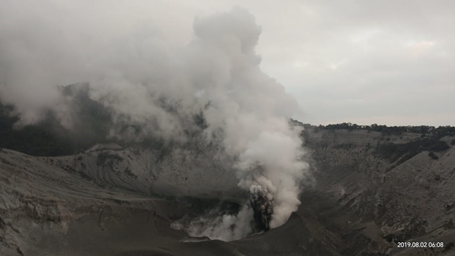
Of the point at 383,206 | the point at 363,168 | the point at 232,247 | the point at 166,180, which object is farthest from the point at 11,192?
the point at 363,168

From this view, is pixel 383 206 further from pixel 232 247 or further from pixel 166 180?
pixel 166 180

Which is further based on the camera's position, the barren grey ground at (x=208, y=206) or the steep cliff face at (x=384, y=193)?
the steep cliff face at (x=384, y=193)

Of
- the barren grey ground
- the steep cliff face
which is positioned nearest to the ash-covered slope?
the barren grey ground

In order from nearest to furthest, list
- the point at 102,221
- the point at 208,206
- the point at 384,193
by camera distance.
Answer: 1. the point at 102,221
2. the point at 384,193
3. the point at 208,206

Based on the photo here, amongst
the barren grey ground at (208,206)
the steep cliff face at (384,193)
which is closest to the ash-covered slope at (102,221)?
the barren grey ground at (208,206)

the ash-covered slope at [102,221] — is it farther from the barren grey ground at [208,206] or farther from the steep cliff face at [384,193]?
the steep cliff face at [384,193]

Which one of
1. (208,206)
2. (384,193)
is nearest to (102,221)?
(208,206)

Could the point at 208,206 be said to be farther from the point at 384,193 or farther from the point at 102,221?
the point at 384,193
